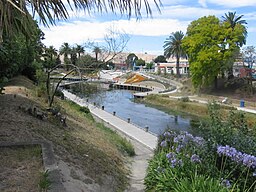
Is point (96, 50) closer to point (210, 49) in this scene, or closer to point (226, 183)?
point (226, 183)

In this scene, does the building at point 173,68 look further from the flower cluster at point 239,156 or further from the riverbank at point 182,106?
the flower cluster at point 239,156

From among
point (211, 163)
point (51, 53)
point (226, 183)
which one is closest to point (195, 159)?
point (211, 163)

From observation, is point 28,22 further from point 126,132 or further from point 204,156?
point 126,132

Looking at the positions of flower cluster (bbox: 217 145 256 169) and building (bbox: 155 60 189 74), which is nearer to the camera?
flower cluster (bbox: 217 145 256 169)

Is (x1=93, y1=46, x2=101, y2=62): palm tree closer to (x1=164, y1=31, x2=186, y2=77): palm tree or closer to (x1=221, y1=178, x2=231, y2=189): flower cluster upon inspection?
(x1=221, y1=178, x2=231, y2=189): flower cluster

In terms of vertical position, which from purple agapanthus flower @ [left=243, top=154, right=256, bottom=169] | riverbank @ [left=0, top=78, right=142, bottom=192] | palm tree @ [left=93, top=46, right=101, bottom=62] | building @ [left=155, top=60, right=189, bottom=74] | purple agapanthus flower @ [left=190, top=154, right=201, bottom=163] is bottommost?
riverbank @ [left=0, top=78, right=142, bottom=192]

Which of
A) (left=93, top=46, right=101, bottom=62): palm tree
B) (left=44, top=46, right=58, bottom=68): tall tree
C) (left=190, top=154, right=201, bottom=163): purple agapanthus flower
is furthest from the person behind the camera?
(left=44, top=46, right=58, bottom=68): tall tree

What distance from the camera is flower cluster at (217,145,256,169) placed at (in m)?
4.77

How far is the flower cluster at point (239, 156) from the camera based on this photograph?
4.77m

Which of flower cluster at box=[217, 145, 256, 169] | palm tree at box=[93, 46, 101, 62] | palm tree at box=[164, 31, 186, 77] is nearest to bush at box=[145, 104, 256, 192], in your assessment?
flower cluster at box=[217, 145, 256, 169]

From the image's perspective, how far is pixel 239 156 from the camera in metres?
5.03

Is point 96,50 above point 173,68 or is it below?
above

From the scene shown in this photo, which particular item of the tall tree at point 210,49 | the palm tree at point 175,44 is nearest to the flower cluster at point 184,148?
the tall tree at point 210,49

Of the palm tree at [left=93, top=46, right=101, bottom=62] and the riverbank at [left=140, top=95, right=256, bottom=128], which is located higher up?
the palm tree at [left=93, top=46, right=101, bottom=62]
